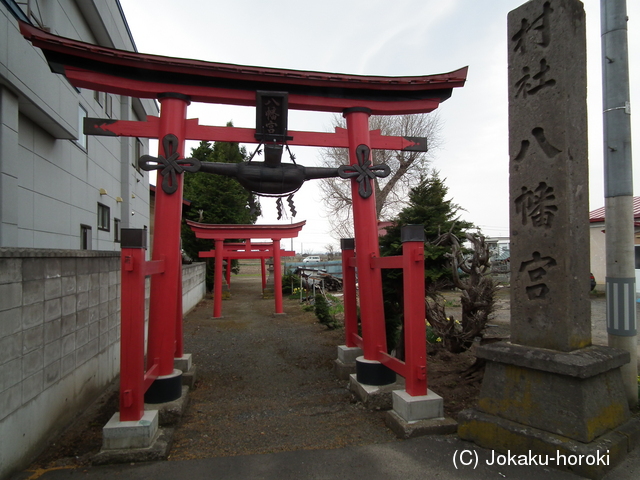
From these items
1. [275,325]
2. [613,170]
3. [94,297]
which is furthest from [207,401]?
[275,325]

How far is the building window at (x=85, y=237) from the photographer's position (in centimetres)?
902

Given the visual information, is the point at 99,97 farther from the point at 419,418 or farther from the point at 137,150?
the point at 419,418

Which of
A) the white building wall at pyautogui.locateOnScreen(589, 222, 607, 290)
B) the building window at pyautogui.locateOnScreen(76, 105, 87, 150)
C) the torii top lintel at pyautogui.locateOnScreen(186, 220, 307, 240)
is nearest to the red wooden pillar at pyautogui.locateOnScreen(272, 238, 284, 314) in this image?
the torii top lintel at pyautogui.locateOnScreen(186, 220, 307, 240)

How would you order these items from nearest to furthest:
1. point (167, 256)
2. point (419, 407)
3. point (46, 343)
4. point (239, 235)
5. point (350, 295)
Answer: point (46, 343) < point (419, 407) < point (167, 256) < point (350, 295) < point (239, 235)

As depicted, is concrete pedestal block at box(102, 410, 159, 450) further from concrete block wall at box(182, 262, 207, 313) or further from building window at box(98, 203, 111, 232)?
concrete block wall at box(182, 262, 207, 313)

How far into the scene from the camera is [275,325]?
440 inches

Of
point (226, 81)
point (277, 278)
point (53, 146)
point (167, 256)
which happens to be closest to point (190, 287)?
point (277, 278)

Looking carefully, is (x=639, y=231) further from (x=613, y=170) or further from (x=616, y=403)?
(x=616, y=403)

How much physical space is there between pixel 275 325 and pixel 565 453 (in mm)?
8872

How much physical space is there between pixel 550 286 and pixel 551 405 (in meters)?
0.94

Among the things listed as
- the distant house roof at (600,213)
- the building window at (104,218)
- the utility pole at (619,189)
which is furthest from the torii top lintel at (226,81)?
the distant house roof at (600,213)

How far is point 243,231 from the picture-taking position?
14.3 meters

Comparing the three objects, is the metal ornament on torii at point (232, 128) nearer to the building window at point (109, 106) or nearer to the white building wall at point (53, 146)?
the white building wall at point (53, 146)

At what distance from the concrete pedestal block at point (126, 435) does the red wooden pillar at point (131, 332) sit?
72 mm
